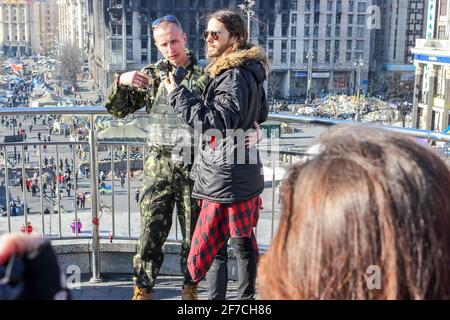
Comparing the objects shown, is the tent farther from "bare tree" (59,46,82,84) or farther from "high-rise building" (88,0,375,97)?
"bare tree" (59,46,82,84)

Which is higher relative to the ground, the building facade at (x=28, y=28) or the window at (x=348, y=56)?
the building facade at (x=28, y=28)

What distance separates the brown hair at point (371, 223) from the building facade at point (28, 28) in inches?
5796

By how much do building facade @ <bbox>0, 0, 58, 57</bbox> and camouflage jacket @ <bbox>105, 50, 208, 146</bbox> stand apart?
473 ft

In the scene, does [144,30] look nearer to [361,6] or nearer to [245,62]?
[361,6]

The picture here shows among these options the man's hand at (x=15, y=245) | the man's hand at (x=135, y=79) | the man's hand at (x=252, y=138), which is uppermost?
the man's hand at (x=135, y=79)

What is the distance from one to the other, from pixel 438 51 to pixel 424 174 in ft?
154

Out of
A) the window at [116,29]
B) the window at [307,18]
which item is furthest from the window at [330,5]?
the window at [116,29]

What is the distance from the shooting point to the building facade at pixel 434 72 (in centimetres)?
4534

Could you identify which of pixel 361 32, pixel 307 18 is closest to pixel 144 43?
→ pixel 307 18

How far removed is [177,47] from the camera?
411 cm

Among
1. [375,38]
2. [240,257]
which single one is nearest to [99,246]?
[240,257]

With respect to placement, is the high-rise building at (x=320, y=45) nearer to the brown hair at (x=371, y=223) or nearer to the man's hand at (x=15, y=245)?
the brown hair at (x=371, y=223)

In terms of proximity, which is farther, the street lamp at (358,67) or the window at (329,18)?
the window at (329,18)

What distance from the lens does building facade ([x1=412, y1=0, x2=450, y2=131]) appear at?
45344 mm
